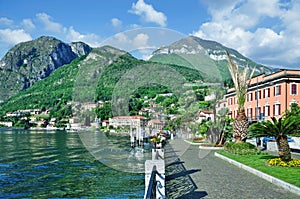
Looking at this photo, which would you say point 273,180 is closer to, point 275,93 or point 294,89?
point 294,89

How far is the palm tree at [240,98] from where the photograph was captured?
24.5m

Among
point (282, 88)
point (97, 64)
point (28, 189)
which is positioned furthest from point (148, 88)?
point (282, 88)

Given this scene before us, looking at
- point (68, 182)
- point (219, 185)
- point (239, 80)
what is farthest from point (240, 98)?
point (219, 185)

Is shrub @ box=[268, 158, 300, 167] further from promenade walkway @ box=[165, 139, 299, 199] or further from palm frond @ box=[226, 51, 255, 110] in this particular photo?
palm frond @ box=[226, 51, 255, 110]

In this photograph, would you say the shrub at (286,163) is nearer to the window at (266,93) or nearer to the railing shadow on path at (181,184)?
the railing shadow on path at (181,184)

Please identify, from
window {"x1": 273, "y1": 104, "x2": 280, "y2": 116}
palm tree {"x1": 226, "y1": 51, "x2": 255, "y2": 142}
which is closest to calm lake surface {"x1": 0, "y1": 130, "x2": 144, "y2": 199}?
palm tree {"x1": 226, "y1": 51, "x2": 255, "y2": 142}

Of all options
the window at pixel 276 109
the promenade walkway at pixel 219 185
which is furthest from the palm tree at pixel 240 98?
the window at pixel 276 109

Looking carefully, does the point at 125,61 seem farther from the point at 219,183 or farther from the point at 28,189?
the point at 28,189

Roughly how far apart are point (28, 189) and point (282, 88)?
104ft

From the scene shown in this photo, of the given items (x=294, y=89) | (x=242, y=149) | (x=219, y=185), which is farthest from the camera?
(x=294, y=89)

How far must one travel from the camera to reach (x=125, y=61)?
13.6m

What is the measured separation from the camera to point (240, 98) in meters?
25.7

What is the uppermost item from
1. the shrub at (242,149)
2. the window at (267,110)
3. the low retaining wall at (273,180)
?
the window at (267,110)

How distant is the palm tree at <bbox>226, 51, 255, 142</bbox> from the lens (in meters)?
24.5
